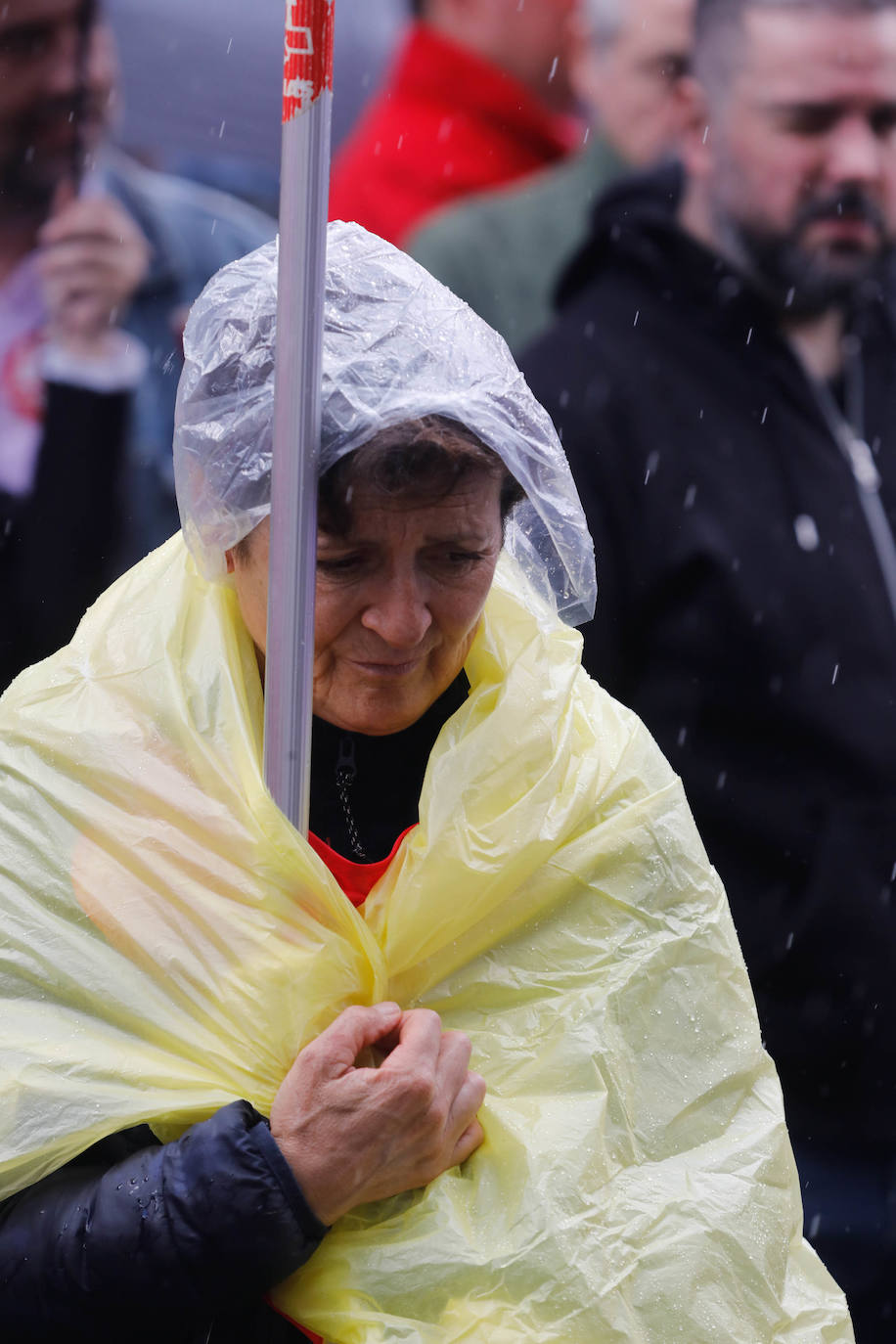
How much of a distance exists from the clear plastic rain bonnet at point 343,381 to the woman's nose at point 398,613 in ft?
0.49

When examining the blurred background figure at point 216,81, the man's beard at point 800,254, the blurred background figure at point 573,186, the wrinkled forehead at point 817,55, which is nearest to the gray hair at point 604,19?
the blurred background figure at point 573,186

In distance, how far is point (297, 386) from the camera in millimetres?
1698

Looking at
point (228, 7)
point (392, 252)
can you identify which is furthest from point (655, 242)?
point (392, 252)

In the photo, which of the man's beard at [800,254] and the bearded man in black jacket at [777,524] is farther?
the man's beard at [800,254]

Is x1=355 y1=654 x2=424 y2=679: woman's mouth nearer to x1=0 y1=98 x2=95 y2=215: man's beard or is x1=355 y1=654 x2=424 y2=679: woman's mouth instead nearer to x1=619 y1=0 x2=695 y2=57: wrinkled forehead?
x1=0 y1=98 x2=95 y2=215: man's beard

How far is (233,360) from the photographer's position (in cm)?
185

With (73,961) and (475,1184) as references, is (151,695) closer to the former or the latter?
(73,961)

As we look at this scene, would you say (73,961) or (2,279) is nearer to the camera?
(73,961)

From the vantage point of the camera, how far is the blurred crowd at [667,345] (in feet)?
11.1

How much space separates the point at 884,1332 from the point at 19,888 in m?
2.26

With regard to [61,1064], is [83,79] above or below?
above

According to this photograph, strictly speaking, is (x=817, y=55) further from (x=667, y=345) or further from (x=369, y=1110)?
(x=369, y=1110)

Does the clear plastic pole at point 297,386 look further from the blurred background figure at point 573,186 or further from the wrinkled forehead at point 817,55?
the blurred background figure at point 573,186

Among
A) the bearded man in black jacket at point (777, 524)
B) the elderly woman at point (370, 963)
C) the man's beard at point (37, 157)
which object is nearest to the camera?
the elderly woman at point (370, 963)
